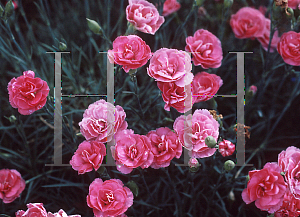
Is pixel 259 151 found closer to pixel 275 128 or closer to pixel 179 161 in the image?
pixel 275 128

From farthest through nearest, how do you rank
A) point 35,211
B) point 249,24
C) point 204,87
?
point 249,24
point 204,87
point 35,211

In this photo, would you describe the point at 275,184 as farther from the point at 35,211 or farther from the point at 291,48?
the point at 35,211

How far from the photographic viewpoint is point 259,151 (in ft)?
4.18

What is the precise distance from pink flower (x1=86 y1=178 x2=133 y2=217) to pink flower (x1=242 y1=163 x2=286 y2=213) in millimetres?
338

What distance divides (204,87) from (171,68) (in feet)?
0.47

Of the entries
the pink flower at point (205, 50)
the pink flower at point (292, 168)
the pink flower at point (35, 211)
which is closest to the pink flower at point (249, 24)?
the pink flower at point (205, 50)

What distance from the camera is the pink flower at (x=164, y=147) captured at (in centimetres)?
84

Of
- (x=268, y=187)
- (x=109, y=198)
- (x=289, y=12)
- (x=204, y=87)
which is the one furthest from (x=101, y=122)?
(x=289, y=12)

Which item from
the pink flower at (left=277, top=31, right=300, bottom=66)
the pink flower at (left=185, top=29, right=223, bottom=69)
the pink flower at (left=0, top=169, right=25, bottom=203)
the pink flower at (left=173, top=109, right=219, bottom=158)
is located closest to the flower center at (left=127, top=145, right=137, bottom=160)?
the pink flower at (left=173, top=109, right=219, bottom=158)

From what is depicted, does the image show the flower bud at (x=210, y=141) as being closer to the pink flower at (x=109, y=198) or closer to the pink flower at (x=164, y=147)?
the pink flower at (x=164, y=147)

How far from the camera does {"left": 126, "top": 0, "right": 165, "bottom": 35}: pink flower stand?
0.92 metres

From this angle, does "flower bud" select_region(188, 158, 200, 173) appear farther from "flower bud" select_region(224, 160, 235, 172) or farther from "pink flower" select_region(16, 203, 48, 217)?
"pink flower" select_region(16, 203, 48, 217)

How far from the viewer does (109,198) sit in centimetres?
81

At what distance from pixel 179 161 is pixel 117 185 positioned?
0.33m
